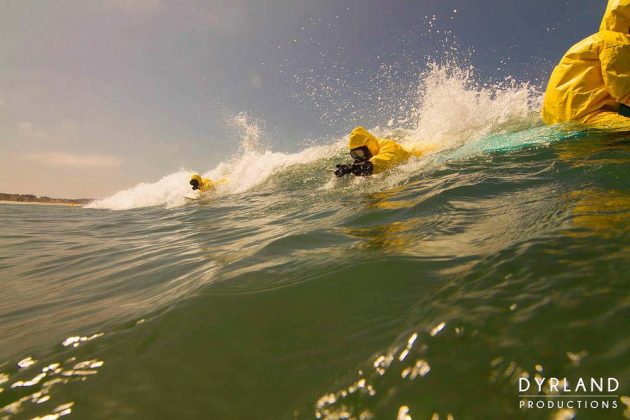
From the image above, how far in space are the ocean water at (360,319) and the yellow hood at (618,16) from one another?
219cm

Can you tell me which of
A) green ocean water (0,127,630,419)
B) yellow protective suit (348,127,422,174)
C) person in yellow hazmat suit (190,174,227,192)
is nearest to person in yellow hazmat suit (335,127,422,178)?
yellow protective suit (348,127,422,174)

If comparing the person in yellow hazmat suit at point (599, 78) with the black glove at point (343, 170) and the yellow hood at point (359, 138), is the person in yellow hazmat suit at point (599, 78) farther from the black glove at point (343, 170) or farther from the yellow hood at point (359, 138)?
the black glove at point (343, 170)

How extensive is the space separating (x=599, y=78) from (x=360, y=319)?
5176 millimetres

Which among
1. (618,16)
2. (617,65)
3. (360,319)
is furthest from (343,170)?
(360,319)

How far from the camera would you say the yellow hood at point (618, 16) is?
13.2ft

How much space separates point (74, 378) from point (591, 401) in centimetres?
169

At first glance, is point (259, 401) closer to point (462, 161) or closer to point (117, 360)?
point (117, 360)

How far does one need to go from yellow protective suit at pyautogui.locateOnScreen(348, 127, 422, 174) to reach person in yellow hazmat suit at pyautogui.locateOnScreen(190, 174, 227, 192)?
23.4 feet

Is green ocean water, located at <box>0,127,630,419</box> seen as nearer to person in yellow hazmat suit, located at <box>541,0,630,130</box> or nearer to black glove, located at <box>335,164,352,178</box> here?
person in yellow hazmat suit, located at <box>541,0,630,130</box>

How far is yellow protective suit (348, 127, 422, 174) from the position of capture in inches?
253

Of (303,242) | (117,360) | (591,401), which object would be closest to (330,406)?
(591,401)

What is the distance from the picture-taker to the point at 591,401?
0.75 m

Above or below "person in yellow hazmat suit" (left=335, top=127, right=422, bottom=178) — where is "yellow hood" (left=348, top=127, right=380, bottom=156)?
above

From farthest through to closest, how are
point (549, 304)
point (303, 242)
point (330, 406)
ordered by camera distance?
point (303, 242), point (549, 304), point (330, 406)
